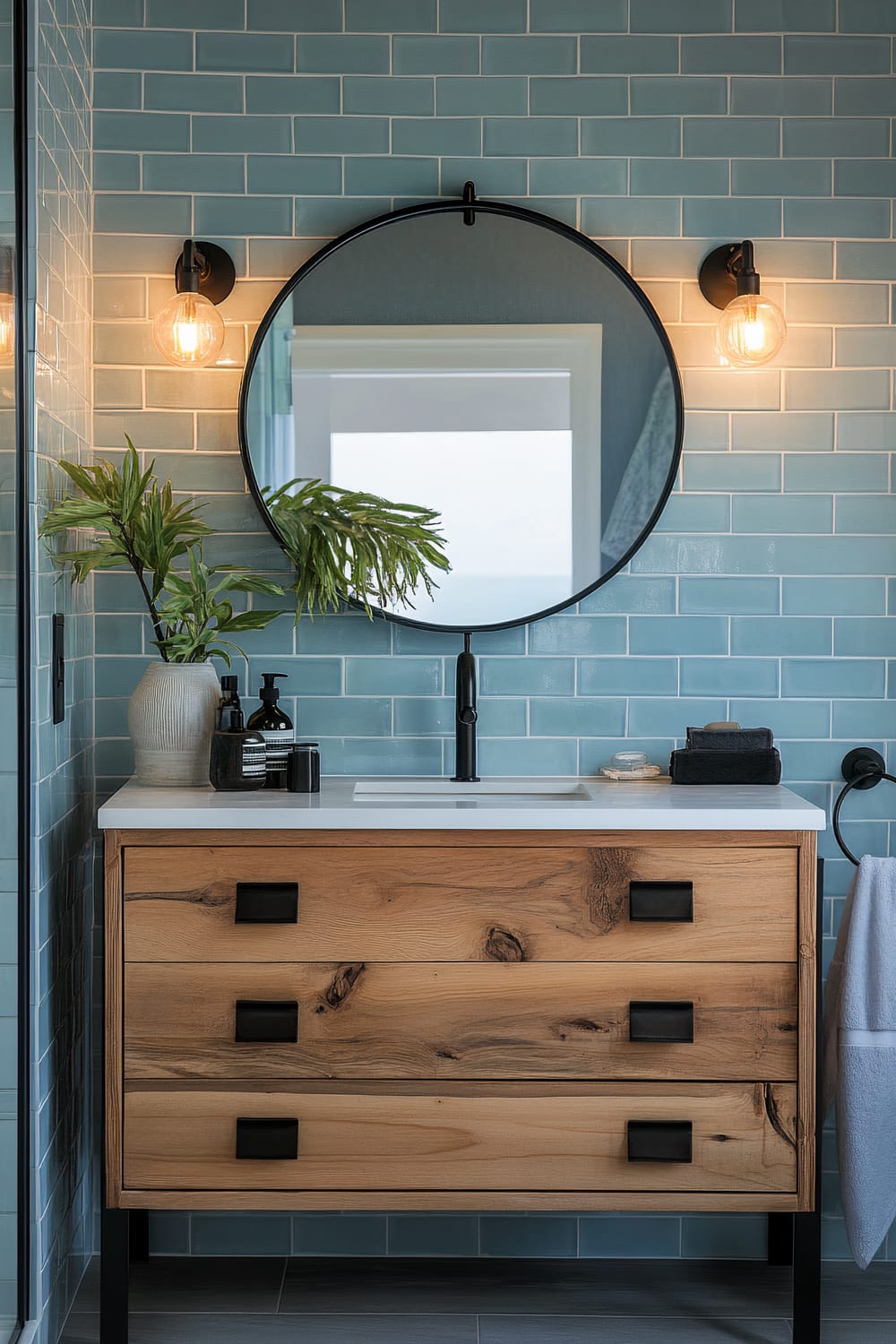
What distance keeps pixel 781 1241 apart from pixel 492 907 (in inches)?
40.5

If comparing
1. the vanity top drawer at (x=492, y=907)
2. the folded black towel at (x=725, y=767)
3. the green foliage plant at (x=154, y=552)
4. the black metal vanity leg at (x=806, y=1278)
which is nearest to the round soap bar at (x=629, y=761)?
the folded black towel at (x=725, y=767)

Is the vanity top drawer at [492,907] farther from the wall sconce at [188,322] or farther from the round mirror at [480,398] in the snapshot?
the wall sconce at [188,322]

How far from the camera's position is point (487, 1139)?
1.91m

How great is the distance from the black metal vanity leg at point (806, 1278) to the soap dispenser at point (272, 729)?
44.4 inches

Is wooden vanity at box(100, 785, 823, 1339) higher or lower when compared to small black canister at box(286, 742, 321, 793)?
lower

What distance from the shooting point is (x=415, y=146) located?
7.56 feet

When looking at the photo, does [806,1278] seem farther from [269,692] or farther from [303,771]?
[269,692]

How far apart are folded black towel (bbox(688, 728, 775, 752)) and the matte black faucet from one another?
1.31ft

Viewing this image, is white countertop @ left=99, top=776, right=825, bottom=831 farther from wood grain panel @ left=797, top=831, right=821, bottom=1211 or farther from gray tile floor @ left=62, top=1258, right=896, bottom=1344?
gray tile floor @ left=62, top=1258, right=896, bottom=1344

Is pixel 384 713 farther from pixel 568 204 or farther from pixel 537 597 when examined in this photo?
pixel 568 204

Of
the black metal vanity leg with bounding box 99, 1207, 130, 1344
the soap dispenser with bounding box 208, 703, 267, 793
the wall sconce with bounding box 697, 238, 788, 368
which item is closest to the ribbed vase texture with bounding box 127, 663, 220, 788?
the soap dispenser with bounding box 208, 703, 267, 793

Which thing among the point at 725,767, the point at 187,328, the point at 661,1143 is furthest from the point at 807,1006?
the point at 187,328

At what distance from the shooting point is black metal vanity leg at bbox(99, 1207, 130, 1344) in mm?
1917

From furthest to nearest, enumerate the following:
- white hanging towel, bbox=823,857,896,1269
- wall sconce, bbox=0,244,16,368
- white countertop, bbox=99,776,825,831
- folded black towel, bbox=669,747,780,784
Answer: folded black towel, bbox=669,747,780,784 → white hanging towel, bbox=823,857,896,1269 → white countertop, bbox=99,776,825,831 → wall sconce, bbox=0,244,16,368
